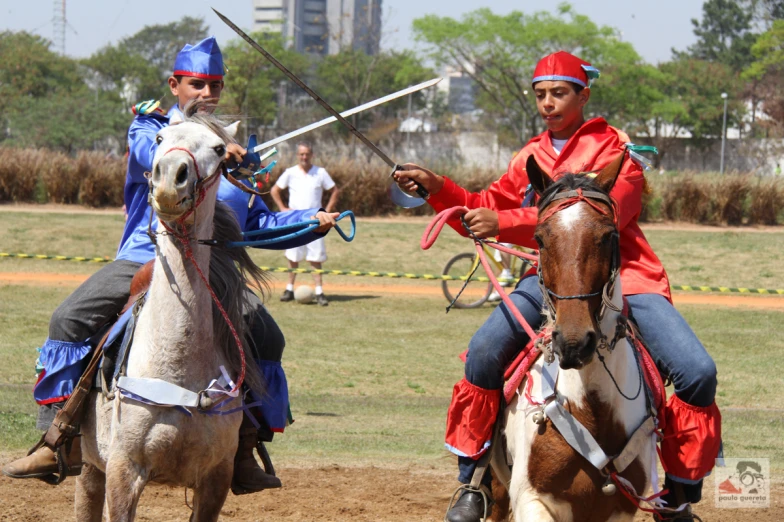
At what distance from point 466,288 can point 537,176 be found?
44.6 ft

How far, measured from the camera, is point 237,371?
501cm

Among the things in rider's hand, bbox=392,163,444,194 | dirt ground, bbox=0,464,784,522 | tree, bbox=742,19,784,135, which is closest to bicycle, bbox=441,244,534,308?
dirt ground, bbox=0,464,784,522

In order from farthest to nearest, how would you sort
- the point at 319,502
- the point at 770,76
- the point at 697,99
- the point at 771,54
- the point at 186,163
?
1. the point at 771,54
2. the point at 770,76
3. the point at 697,99
4. the point at 319,502
5. the point at 186,163

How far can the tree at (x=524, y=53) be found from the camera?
5662 cm

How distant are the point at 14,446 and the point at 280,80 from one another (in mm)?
61958

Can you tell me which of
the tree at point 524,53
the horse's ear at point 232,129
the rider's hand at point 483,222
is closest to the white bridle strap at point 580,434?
the rider's hand at point 483,222

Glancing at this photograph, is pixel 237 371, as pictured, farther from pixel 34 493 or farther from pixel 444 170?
pixel 444 170

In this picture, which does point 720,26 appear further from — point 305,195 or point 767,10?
point 305,195

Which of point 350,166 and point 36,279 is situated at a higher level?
point 350,166

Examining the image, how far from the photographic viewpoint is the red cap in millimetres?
5141

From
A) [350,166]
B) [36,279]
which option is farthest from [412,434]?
[350,166]

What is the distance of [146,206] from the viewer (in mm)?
5316

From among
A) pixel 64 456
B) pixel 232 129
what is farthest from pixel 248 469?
pixel 232 129

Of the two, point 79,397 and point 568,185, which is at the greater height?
point 568,185
